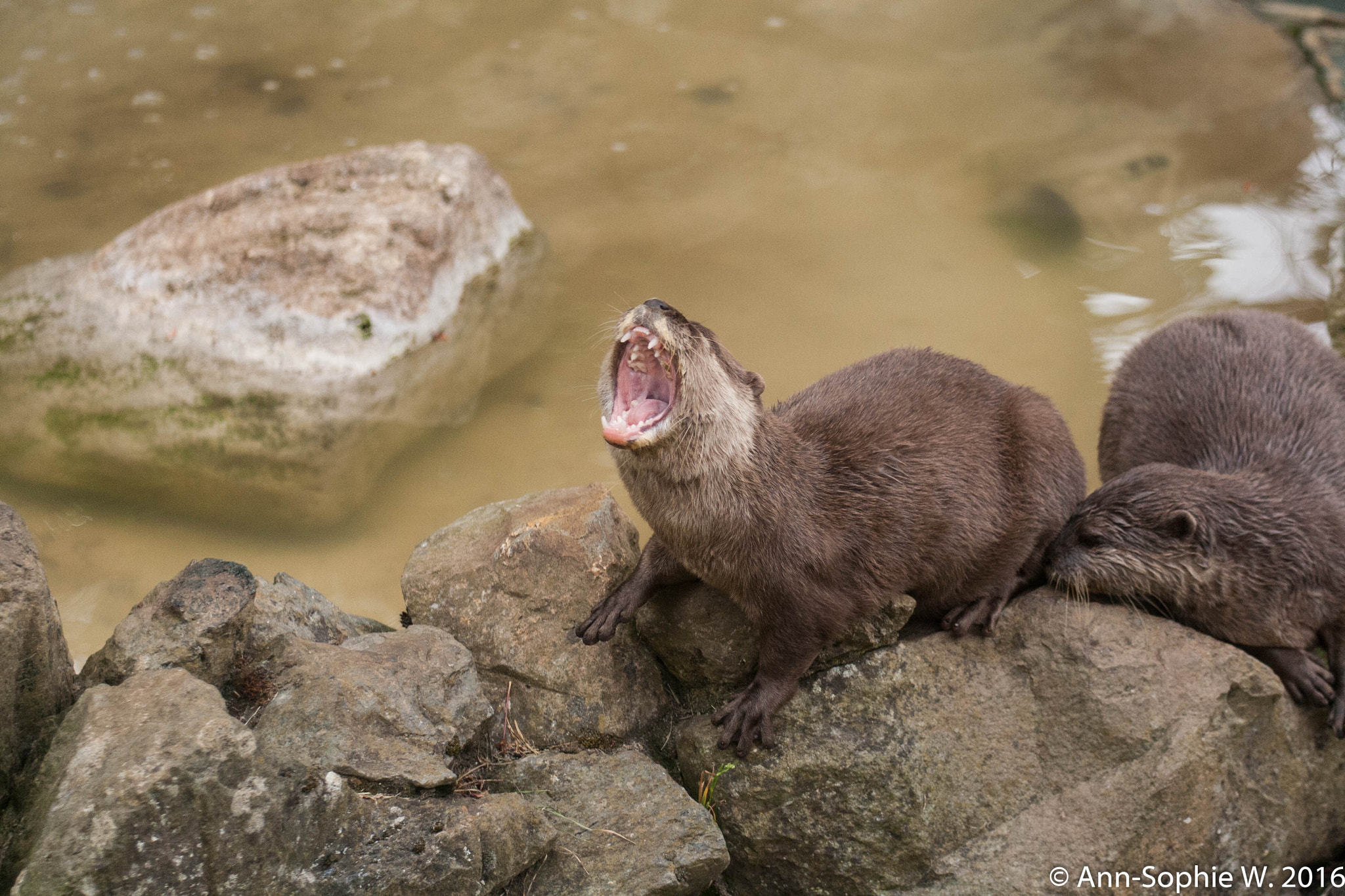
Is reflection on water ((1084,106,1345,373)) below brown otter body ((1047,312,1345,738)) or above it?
below

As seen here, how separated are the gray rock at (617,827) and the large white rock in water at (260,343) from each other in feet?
6.63

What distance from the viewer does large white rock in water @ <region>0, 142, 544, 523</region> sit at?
4.44 metres

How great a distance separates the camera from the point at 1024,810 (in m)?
2.74

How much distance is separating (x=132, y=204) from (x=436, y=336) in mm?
2391

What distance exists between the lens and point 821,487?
277 centimetres

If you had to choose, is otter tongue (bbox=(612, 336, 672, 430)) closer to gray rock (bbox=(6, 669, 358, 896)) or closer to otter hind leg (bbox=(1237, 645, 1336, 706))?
gray rock (bbox=(6, 669, 358, 896))

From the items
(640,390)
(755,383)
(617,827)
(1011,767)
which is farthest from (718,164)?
(617,827)

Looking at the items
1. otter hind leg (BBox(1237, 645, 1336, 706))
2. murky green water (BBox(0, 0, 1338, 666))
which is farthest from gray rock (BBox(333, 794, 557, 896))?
otter hind leg (BBox(1237, 645, 1336, 706))

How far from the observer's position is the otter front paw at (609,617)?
2949 millimetres

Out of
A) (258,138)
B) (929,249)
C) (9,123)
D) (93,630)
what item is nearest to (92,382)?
(93,630)

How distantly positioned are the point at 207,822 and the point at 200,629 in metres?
0.63

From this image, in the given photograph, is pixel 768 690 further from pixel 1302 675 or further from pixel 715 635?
pixel 1302 675

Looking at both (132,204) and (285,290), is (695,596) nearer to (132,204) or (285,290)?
(285,290)

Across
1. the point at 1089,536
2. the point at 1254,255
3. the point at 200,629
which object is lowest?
the point at 1254,255
